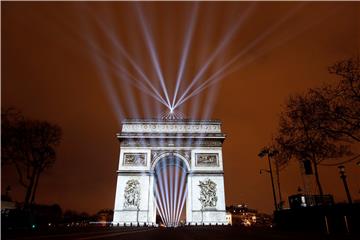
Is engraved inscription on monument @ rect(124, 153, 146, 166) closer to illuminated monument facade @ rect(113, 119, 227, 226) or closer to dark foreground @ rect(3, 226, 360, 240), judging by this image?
illuminated monument facade @ rect(113, 119, 227, 226)

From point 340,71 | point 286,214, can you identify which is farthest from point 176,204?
point 340,71

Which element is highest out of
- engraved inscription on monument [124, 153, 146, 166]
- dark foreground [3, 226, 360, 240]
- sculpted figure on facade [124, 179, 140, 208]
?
engraved inscription on monument [124, 153, 146, 166]

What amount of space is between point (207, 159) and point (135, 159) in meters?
8.21

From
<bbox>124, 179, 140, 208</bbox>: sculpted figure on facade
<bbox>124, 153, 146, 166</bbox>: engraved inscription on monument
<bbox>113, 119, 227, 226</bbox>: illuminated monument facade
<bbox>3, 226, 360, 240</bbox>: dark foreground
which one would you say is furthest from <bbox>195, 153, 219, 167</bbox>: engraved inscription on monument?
<bbox>3, 226, 360, 240</bbox>: dark foreground

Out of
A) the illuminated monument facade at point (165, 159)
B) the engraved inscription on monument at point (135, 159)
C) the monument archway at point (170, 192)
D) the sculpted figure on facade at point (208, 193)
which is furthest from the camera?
the monument archway at point (170, 192)

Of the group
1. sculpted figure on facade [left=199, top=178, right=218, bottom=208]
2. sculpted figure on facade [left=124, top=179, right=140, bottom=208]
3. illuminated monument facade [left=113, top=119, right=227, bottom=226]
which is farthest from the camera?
Result: sculpted figure on facade [left=199, top=178, right=218, bottom=208]

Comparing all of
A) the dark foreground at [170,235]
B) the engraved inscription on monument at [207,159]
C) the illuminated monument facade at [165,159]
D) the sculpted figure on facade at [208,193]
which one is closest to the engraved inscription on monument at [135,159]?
the illuminated monument facade at [165,159]

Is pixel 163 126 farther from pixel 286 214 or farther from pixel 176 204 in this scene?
pixel 286 214

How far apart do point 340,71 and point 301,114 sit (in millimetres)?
3654

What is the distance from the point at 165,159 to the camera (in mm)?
31734

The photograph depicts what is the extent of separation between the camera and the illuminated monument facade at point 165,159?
27.6 meters

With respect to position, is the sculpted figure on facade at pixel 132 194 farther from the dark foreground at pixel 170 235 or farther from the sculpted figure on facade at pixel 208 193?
the dark foreground at pixel 170 235

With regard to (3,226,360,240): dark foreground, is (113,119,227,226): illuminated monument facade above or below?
above

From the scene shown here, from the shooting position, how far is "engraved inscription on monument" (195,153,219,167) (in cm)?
3002
